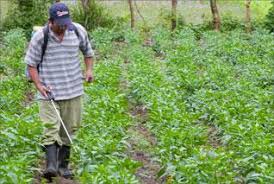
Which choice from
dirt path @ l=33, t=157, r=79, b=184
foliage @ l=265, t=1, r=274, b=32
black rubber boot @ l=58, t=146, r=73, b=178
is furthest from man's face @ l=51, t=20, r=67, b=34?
foliage @ l=265, t=1, r=274, b=32

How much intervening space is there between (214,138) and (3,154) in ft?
12.1

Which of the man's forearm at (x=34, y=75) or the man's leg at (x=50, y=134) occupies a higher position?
the man's forearm at (x=34, y=75)

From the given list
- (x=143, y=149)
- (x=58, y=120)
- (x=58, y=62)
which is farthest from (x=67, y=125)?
(x=143, y=149)

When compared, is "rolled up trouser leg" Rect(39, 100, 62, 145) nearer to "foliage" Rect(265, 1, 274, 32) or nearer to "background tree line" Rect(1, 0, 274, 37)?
"background tree line" Rect(1, 0, 274, 37)

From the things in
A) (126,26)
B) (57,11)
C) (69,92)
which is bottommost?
(126,26)

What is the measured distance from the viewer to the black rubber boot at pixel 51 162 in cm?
642

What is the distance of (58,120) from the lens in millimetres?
6516

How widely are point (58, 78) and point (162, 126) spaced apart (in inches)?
69.5

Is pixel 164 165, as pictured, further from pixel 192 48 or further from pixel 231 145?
pixel 192 48

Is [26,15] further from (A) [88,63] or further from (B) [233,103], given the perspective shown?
(A) [88,63]

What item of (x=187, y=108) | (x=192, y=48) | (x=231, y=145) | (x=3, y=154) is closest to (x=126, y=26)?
(x=192, y=48)

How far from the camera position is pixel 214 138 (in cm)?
849

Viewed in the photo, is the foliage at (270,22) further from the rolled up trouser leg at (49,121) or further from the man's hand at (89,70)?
→ the rolled up trouser leg at (49,121)

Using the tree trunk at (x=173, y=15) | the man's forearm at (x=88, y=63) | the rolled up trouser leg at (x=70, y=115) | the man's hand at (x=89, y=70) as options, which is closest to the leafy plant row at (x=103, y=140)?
the rolled up trouser leg at (x=70, y=115)
